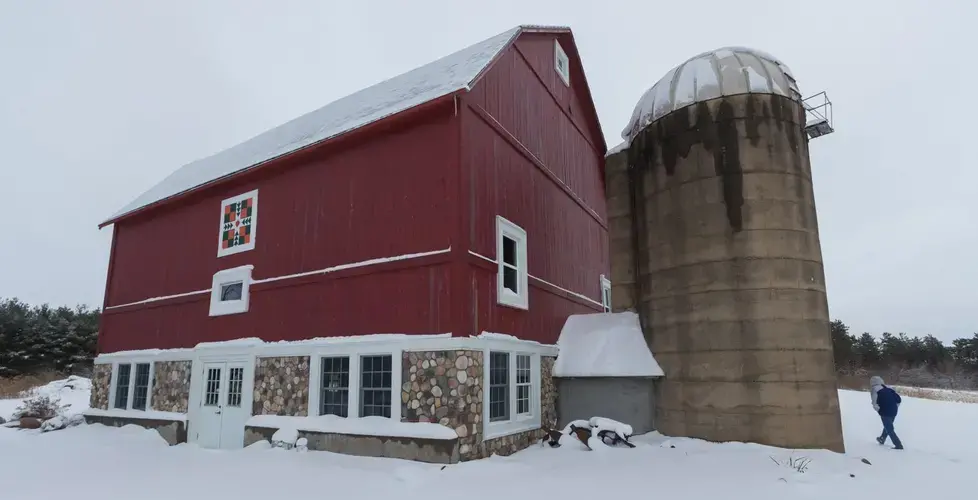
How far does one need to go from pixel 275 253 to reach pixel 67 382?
25.0m

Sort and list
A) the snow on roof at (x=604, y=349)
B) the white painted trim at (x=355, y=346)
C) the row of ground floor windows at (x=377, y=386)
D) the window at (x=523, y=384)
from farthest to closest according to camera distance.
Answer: the snow on roof at (x=604, y=349) < the window at (x=523, y=384) < the row of ground floor windows at (x=377, y=386) < the white painted trim at (x=355, y=346)

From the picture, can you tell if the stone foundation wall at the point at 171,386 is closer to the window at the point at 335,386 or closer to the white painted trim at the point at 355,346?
the white painted trim at the point at 355,346

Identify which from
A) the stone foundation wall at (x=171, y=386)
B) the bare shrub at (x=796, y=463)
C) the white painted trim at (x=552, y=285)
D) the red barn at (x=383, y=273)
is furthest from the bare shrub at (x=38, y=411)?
the bare shrub at (x=796, y=463)

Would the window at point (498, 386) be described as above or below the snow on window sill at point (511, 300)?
below

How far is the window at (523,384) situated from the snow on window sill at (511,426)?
0.20 m

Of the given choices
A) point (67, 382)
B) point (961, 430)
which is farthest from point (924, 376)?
point (67, 382)

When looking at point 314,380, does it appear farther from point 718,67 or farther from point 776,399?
point 718,67

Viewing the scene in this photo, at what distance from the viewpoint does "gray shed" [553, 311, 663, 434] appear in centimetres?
1230

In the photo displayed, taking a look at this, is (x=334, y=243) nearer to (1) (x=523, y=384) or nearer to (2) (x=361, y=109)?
(2) (x=361, y=109)

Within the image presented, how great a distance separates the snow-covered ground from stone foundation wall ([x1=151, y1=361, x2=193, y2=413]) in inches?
80.9

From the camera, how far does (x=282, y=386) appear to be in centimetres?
1208

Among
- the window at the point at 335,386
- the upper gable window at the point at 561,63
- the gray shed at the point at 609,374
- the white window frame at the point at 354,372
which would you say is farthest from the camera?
the upper gable window at the point at 561,63

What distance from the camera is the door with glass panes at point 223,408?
41.5 feet

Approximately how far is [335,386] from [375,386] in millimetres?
1128
